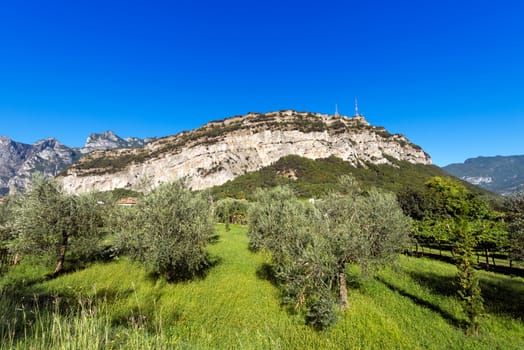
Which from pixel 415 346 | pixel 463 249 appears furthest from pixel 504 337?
pixel 415 346

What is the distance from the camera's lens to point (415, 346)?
33.8 ft

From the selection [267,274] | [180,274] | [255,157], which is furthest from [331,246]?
[255,157]

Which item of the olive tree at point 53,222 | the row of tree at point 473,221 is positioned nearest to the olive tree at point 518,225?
the row of tree at point 473,221

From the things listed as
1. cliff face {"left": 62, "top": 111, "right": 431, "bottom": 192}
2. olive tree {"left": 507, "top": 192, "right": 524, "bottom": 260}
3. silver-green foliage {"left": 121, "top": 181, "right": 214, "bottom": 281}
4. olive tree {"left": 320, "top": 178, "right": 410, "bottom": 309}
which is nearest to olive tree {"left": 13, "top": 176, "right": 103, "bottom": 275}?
silver-green foliage {"left": 121, "top": 181, "right": 214, "bottom": 281}

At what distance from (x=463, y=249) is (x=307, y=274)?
8.34 meters

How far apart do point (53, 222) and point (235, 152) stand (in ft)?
495

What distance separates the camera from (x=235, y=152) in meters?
168

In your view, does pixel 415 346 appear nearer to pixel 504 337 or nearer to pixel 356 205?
pixel 504 337

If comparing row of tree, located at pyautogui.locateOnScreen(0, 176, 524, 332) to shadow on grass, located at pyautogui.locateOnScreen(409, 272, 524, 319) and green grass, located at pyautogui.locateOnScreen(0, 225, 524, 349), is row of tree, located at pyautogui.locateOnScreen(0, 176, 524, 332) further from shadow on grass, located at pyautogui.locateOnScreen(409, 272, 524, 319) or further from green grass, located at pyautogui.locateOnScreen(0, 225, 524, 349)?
shadow on grass, located at pyautogui.locateOnScreen(409, 272, 524, 319)

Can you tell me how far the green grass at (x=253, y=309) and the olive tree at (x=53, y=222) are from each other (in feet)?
7.94

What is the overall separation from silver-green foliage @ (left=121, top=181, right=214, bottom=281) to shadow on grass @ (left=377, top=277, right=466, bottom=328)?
15107 mm

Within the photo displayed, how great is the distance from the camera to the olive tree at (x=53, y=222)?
17984mm

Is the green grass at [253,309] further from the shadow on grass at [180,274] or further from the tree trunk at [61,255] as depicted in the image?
the tree trunk at [61,255]

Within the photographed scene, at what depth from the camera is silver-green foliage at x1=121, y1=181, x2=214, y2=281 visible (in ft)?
52.0
